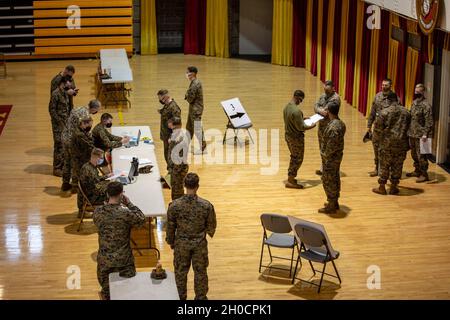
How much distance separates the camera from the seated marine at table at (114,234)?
8367 mm

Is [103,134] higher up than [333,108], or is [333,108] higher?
[333,108]

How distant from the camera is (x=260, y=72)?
2188 cm

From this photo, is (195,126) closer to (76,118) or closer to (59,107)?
(59,107)

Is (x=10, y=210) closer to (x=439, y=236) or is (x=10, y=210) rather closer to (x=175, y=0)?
(x=439, y=236)

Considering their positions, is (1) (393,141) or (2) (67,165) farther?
(2) (67,165)

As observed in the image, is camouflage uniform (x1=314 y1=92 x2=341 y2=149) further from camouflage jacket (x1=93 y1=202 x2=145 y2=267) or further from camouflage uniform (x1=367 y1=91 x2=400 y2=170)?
camouflage jacket (x1=93 y1=202 x2=145 y2=267)

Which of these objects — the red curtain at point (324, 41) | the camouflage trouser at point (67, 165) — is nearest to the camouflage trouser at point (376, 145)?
the camouflage trouser at point (67, 165)

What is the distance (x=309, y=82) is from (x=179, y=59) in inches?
189

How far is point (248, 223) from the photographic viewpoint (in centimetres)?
1175

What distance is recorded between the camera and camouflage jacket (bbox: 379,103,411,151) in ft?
40.8

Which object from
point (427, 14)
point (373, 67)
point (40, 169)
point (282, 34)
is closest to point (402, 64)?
point (373, 67)

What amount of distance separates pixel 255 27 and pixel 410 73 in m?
10.3

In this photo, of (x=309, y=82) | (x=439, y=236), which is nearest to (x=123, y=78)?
(x=309, y=82)

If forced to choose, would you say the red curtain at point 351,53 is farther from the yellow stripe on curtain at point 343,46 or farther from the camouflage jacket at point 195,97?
the camouflage jacket at point 195,97
